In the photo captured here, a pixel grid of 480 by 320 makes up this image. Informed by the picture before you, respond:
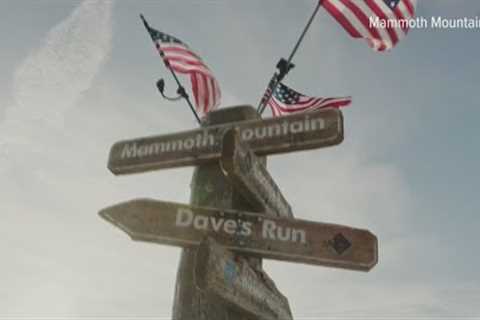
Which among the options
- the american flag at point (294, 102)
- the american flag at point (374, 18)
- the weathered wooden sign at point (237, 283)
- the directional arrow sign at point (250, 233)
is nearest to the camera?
the weathered wooden sign at point (237, 283)

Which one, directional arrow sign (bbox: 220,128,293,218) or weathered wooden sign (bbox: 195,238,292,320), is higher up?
directional arrow sign (bbox: 220,128,293,218)

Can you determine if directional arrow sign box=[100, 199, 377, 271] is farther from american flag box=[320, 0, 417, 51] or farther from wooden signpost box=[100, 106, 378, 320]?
american flag box=[320, 0, 417, 51]

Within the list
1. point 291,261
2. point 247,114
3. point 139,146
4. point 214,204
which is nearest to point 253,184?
point 214,204

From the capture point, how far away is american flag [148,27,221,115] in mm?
6711

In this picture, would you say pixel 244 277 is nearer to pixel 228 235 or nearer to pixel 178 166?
pixel 228 235

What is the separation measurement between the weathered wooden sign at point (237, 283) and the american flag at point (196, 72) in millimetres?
4014

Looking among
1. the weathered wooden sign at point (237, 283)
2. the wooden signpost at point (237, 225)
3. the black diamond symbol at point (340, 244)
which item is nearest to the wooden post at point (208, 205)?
the wooden signpost at point (237, 225)

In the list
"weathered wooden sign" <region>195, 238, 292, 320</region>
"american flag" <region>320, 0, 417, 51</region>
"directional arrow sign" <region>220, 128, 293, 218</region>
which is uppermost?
"american flag" <region>320, 0, 417, 51</region>

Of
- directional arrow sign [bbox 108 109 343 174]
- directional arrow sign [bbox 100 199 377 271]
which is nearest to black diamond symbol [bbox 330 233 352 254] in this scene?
directional arrow sign [bbox 100 199 377 271]

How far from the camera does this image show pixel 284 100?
7.06m

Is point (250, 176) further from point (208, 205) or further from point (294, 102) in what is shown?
point (294, 102)

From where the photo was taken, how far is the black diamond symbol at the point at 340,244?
301 cm

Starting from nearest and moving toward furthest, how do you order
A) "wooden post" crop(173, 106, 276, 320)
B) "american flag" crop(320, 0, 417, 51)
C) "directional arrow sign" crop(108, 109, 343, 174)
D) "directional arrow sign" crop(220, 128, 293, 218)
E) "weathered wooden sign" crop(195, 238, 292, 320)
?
"weathered wooden sign" crop(195, 238, 292, 320)
"directional arrow sign" crop(220, 128, 293, 218)
"wooden post" crop(173, 106, 276, 320)
"directional arrow sign" crop(108, 109, 343, 174)
"american flag" crop(320, 0, 417, 51)

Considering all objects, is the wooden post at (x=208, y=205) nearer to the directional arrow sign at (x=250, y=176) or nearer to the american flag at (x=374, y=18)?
the directional arrow sign at (x=250, y=176)
